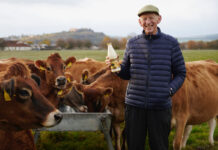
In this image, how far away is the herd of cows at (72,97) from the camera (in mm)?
2328

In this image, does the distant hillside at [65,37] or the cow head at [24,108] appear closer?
the cow head at [24,108]

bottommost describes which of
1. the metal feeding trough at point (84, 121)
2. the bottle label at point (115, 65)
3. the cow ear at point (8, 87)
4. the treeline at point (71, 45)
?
the metal feeding trough at point (84, 121)

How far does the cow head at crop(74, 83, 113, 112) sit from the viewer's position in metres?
3.95

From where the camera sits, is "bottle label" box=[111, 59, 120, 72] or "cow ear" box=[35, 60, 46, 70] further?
"cow ear" box=[35, 60, 46, 70]

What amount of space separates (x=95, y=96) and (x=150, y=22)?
5.39 ft

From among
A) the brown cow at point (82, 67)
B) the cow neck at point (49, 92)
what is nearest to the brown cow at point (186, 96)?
the cow neck at point (49, 92)

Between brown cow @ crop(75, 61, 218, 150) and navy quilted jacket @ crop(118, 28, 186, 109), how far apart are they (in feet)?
3.50

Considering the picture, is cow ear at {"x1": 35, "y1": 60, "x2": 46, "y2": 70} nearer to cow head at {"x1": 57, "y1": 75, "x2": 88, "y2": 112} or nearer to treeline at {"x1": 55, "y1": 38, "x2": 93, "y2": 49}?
cow head at {"x1": 57, "y1": 75, "x2": 88, "y2": 112}

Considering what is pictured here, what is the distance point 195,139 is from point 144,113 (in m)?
3.34

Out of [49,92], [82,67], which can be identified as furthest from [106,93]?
[82,67]

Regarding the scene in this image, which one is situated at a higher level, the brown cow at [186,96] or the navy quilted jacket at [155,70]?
the navy quilted jacket at [155,70]

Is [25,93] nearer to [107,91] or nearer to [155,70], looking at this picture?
[155,70]

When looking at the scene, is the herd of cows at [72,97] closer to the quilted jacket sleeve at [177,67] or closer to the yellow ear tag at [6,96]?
the yellow ear tag at [6,96]

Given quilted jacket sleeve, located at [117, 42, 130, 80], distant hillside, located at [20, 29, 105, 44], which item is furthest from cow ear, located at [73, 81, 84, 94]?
distant hillside, located at [20, 29, 105, 44]
